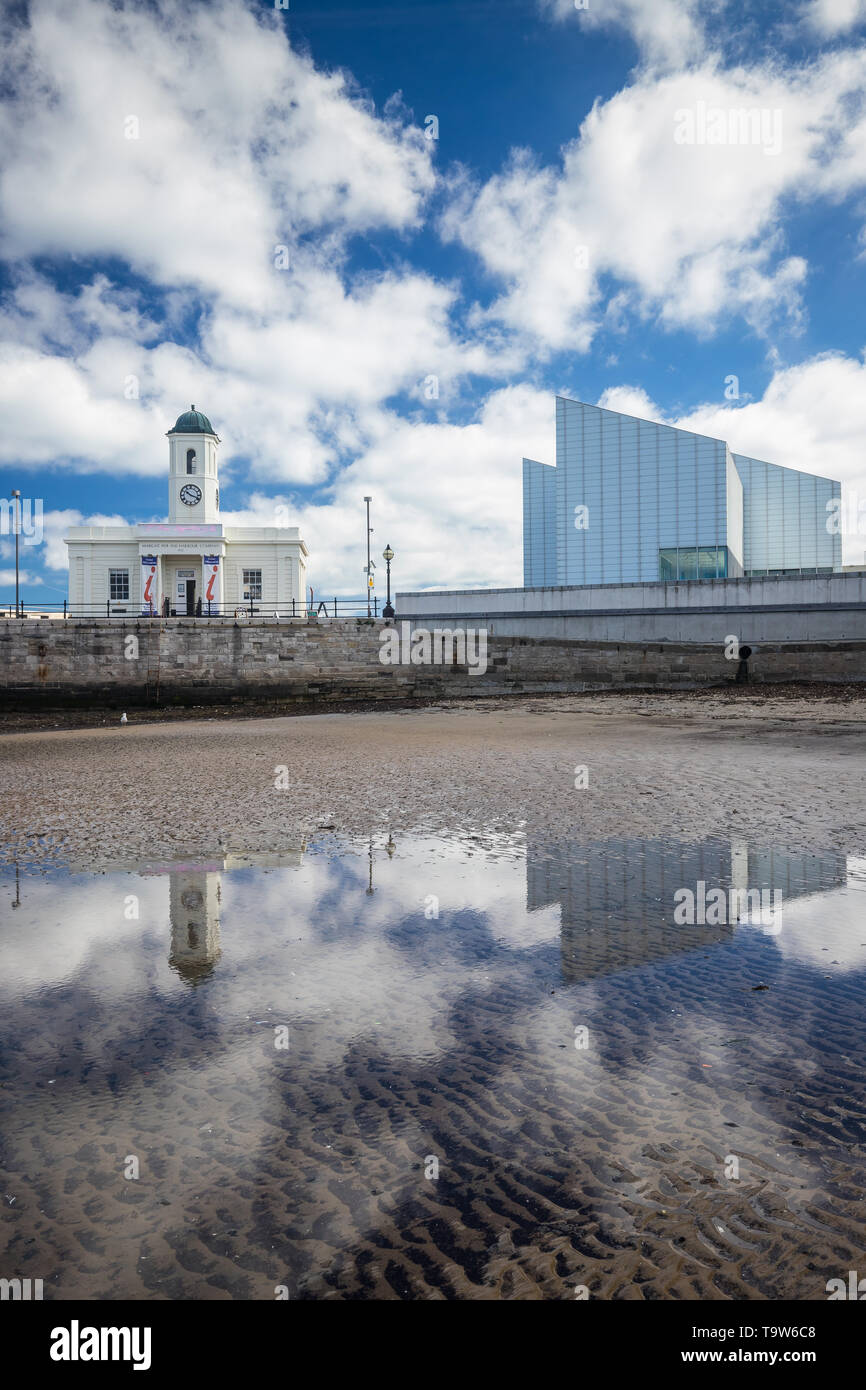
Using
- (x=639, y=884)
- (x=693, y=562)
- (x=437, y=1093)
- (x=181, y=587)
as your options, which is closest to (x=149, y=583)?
(x=181, y=587)

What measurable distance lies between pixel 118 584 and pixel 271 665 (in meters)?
23.3

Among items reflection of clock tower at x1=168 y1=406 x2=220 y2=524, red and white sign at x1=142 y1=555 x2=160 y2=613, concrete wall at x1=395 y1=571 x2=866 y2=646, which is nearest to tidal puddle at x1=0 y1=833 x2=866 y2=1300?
concrete wall at x1=395 y1=571 x2=866 y2=646

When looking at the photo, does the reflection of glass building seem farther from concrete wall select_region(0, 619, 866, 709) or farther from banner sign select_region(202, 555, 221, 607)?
banner sign select_region(202, 555, 221, 607)

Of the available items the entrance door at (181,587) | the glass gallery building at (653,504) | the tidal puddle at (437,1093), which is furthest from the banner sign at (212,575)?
the tidal puddle at (437,1093)

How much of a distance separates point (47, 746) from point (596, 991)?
15.3 m

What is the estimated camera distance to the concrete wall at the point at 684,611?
2823 cm

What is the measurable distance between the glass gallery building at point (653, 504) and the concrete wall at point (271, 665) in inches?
446

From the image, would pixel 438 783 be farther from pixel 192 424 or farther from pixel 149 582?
pixel 192 424

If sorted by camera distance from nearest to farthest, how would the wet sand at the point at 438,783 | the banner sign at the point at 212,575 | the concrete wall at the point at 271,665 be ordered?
1. the wet sand at the point at 438,783
2. the concrete wall at the point at 271,665
3. the banner sign at the point at 212,575

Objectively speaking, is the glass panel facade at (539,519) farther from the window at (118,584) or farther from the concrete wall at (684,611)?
the window at (118,584)

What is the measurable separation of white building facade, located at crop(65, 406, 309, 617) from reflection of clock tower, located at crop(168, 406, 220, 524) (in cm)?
6

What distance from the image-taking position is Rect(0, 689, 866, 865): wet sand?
7.17m

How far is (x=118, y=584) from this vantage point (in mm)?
50062
